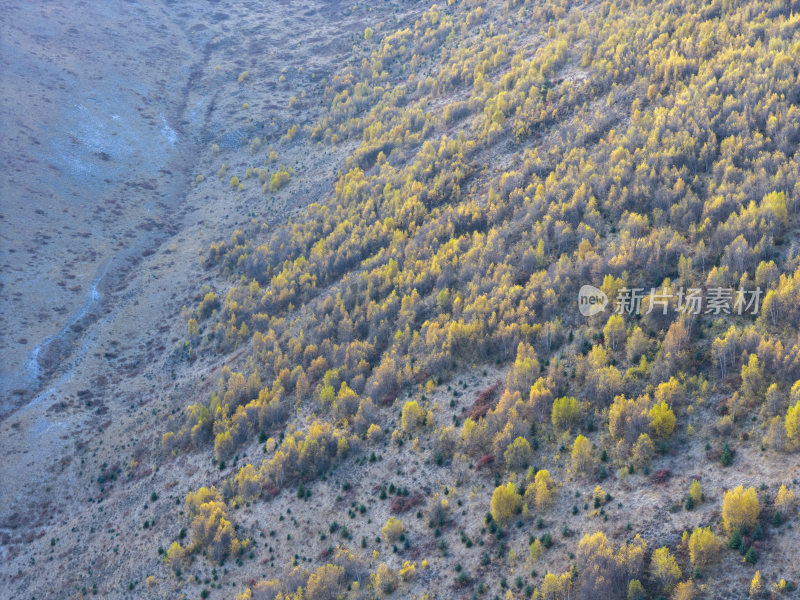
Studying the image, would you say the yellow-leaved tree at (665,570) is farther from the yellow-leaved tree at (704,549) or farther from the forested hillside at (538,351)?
the yellow-leaved tree at (704,549)

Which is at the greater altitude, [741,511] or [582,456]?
[741,511]

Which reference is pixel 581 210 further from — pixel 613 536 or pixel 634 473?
pixel 613 536

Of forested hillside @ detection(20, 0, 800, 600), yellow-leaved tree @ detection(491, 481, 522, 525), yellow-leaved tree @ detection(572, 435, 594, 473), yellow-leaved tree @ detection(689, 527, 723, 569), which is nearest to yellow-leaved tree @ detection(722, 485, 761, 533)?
forested hillside @ detection(20, 0, 800, 600)

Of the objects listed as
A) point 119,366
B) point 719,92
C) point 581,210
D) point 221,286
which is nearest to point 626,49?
point 719,92

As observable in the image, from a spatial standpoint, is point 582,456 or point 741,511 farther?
point 582,456

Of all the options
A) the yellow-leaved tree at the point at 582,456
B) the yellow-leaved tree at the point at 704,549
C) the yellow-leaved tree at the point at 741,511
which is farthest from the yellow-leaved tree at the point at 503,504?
the yellow-leaved tree at the point at 741,511

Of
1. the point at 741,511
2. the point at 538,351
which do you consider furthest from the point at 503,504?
the point at 538,351

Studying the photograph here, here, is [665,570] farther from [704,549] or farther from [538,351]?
[538,351]

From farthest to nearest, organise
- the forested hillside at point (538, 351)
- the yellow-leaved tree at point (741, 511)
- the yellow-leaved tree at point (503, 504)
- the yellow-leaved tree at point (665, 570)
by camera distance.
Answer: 1. the yellow-leaved tree at point (503, 504)
2. the forested hillside at point (538, 351)
3. the yellow-leaved tree at point (741, 511)
4. the yellow-leaved tree at point (665, 570)
